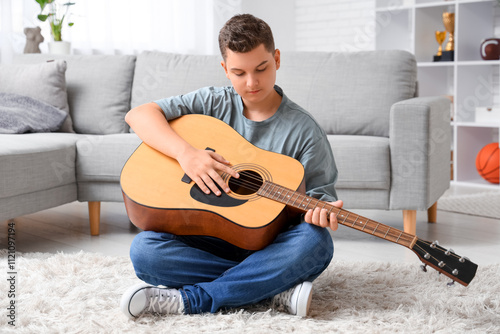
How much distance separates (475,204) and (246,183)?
6.74ft

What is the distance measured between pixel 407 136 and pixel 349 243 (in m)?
0.48

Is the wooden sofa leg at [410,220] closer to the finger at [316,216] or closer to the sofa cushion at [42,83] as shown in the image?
the finger at [316,216]

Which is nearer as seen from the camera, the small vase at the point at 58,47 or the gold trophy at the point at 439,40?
the small vase at the point at 58,47

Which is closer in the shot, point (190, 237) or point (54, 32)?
point (190, 237)

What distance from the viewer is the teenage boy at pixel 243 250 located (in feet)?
4.74

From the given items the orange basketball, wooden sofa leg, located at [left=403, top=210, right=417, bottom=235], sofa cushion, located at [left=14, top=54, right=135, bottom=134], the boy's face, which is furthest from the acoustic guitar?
the orange basketball

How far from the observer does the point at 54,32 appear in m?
3.64

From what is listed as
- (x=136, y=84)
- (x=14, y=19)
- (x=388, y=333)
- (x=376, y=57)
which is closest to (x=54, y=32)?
(x=14, y=19)

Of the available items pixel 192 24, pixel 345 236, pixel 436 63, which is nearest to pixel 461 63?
pixel 436 63

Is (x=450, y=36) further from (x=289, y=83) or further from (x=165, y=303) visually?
(x=165, y=303)

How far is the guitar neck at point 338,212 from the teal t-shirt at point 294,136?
12 centimetres

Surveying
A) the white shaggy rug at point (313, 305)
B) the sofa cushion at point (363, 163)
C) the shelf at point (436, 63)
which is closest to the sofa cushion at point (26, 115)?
the white shaggy rug at point (313, 305)

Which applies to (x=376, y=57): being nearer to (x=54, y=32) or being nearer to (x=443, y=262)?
(x=443, y=262)

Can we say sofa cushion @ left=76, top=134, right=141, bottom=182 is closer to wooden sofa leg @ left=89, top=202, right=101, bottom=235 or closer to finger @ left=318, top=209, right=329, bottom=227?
wooden sofa leg @ left=89, top=202, right=101, bottom=235
